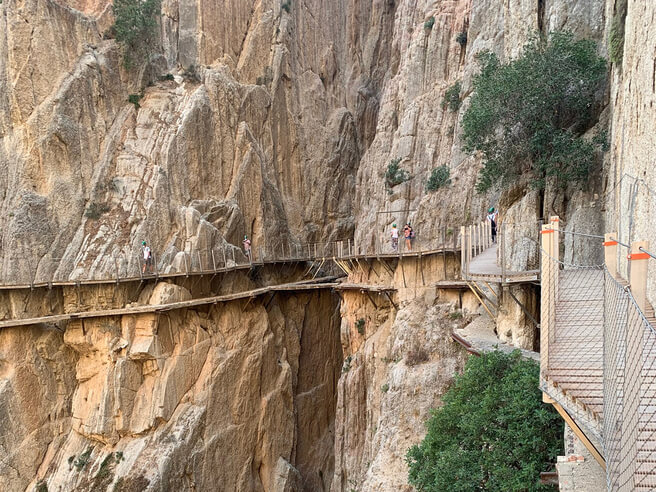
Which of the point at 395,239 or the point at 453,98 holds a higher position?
the point at 453,98

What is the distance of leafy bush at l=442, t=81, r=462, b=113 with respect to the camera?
1090 inches

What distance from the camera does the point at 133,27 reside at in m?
30.3

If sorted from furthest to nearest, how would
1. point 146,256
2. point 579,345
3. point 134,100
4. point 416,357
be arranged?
1. point 134,100
2. point 146,256
3. point 416,357
4. point 579,345

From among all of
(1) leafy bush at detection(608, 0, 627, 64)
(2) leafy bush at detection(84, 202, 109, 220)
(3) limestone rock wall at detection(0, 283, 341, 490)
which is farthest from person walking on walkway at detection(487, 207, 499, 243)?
(2) leafy bush at detection(84, 202, 109, 220)

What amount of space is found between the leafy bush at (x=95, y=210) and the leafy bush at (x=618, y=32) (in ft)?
77.1

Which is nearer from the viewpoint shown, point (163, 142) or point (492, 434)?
point (492, 434)

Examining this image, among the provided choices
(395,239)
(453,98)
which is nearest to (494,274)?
(395,239)

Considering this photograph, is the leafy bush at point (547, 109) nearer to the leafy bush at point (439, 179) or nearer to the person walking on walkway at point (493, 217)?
the person walking on walkway at point (493, 217)

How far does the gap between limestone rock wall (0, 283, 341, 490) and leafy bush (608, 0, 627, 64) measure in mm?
19971

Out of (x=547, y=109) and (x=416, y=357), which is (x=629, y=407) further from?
(x=547, y=109)

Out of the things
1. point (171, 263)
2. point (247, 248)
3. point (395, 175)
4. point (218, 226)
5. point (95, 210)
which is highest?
point (395, 175)

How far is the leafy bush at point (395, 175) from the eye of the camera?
94.2ft

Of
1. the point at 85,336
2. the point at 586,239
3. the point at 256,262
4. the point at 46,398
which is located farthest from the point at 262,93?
the point at 586,239

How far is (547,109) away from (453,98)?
11.2m
